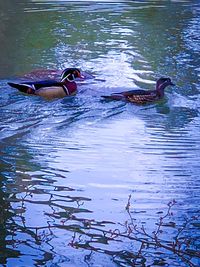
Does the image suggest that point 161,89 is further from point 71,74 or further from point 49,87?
point 49,87

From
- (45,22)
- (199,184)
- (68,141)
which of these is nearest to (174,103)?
(68,141)

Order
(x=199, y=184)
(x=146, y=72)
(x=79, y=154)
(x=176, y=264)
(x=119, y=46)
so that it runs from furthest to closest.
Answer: (x=119, y=46) < (x=146, y=72) < (x=79, y=154) < (x=199, y=184) < (x=176, y=264)

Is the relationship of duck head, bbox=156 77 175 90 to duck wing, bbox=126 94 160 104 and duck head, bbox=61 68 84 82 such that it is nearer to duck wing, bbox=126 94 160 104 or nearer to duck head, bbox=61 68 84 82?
duck wing, bbox=126 94 160 104

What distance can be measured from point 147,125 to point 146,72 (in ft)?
8.89

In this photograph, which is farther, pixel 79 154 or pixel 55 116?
pixel 55 116

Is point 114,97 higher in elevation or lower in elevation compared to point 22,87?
lower

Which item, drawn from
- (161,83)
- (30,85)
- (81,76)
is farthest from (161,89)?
(30,85)

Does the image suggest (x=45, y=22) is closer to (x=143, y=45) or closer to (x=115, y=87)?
(x=143, y=45)

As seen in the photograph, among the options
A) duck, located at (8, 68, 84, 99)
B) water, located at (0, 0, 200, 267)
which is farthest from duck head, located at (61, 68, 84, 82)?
water, located at (0, 0, 200, 267)

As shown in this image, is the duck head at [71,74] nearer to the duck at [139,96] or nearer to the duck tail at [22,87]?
the duck tail at [22,87]

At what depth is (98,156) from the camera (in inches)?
260

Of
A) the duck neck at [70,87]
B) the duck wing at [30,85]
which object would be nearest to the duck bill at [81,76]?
the duck neck at [70,87]

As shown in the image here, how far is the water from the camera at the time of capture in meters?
4.64

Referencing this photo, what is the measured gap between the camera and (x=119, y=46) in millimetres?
12438
